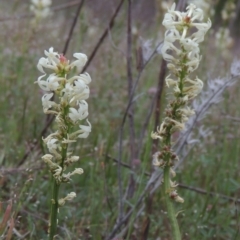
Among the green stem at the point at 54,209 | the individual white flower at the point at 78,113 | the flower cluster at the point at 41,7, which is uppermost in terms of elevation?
the flower cluster at the point at 41,7

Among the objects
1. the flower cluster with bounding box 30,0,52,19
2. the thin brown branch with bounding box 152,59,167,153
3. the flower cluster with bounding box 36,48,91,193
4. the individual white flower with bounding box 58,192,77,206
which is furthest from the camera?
the flower cluster with bounding box 30,0,52,19

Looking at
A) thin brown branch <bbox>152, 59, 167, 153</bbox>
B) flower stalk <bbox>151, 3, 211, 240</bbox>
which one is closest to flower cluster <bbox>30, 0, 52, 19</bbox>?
thin brown branch <bbox>152, 59, 167, 153</bbox>

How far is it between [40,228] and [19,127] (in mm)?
1005

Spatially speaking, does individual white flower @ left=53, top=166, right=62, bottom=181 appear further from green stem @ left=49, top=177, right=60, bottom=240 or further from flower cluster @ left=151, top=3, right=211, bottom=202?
flower cluster @ left=151, top=3, right=211, bottom=202

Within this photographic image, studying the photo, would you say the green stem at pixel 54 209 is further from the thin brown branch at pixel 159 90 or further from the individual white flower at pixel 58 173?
the thin brown branch at pixel 159 90

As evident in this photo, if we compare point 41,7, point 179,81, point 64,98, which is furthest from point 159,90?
point 41,7

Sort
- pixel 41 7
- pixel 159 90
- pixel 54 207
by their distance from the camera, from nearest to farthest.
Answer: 1. pixel 54 207
2. pixel 159 90
3. pixel 41 7

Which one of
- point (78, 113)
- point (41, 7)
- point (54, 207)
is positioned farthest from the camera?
point (41, 7)

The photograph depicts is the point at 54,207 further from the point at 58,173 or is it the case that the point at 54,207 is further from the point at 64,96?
the point at 64,96

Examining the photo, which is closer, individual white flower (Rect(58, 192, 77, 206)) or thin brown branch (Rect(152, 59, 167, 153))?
individual white flower (Rect(58, 192, 77, 206))

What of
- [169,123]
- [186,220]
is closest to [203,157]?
[186,220]

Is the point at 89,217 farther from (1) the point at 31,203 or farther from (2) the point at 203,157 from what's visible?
(2) the point at 203,157

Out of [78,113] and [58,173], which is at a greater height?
[78,113]

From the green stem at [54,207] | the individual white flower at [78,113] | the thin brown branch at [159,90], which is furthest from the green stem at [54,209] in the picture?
the thin brown branch at [159,90]
